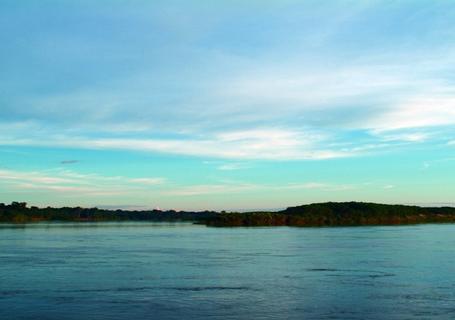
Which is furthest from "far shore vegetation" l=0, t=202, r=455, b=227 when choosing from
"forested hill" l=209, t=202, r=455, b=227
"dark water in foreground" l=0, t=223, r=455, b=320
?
"dark water in foreground" l=0, t=223, r=455, b=320

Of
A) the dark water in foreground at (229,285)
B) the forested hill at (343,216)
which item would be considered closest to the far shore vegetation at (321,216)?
the forested hill at (343,216)

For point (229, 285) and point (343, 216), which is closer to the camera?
point (229, 285)

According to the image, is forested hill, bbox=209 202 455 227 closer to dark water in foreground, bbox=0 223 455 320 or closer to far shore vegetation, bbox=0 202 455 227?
far shore vegetation, bbox=0 202 455 227

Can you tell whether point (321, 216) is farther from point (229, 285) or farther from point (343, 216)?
point (229, 285)

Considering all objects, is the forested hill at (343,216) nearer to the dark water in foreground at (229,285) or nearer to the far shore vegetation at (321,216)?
the far shore vegetation at (321,216)

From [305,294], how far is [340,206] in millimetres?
98108

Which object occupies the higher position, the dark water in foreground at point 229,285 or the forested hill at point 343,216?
the forested hill at point 343,216

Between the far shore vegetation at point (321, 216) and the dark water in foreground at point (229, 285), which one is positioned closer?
the dark water in foreground at point (229, 285)

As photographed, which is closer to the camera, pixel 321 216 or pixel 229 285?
pixel 229 285

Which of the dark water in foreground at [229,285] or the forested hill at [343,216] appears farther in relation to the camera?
the forested hill at [343,216]

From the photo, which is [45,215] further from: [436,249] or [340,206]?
[436,249]

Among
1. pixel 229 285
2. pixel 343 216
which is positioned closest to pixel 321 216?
pixel 343 216

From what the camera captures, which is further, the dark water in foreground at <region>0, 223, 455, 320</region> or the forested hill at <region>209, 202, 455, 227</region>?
the forested hill at <region>209, 202, 455, 227</region>

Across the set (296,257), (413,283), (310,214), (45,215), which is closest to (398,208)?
(310,214)
